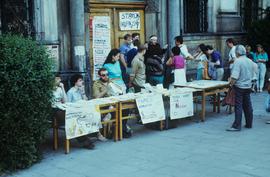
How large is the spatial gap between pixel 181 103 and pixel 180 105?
6 cm

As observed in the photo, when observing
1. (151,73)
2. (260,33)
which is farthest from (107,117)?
(260,33)

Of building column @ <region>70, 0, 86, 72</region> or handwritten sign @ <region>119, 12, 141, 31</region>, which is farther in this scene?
handwritten sign @ <region>119, 12, 141, 31</region>

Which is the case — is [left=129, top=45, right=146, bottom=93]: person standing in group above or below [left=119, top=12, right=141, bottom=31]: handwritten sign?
below

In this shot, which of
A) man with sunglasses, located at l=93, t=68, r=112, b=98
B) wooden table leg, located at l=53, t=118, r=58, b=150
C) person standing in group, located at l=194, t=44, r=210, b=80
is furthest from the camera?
person standing in group, located at l=194, t=44, r=210, b=80

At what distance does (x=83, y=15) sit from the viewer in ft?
37.7

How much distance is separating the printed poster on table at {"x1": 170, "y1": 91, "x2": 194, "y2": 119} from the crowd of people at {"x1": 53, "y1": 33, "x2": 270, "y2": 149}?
3.18 ft

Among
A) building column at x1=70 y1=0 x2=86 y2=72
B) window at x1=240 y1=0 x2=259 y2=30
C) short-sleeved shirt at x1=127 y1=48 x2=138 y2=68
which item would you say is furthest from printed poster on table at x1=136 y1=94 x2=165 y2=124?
window at x1=240 y1=0 x2=259 y2=30

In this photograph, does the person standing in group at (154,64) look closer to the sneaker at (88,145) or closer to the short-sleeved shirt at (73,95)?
the short-sleeved shirt at (73,95)

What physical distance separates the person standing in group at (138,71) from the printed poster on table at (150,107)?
1.12 metres

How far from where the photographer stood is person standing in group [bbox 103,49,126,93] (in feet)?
31.3

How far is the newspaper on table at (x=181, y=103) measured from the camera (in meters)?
9.56

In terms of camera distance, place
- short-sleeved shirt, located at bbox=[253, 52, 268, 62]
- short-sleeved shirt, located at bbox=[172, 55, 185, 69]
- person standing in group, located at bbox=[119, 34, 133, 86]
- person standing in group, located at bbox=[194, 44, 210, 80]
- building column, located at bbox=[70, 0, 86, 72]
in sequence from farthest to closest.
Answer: short-sleeved shirt, located at bbox=[253, 52, 268, 62] → person standing in group, located at bbox=[194, 44, 210, 80] → short-sleeved shirt, located at bbox=[172, 55, 185, 69] → building column, located at bbox=[70, 0, 86, 72] → person standing in group, located at bbox=[119, 34, 133, 86]

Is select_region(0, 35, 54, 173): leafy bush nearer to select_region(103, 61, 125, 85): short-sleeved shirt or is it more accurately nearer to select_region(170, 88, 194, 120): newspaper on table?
select_region(103, 61, 125, 85): short-sleeved shirt

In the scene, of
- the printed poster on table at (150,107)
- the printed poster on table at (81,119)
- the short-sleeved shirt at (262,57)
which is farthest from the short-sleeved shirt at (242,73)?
the short-sleeved shirt at (262,57)
